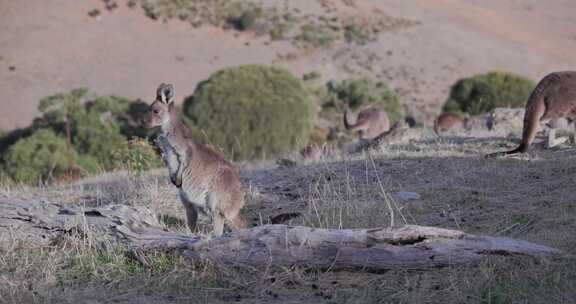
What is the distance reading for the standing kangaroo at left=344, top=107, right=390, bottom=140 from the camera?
15.7 metres

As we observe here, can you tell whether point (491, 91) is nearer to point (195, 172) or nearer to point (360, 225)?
point (360, 225)

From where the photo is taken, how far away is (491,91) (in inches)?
1362

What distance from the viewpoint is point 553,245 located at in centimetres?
611

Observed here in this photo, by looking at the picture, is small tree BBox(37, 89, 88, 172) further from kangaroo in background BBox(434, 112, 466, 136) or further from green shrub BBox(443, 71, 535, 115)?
kangaroo in background BBox(434, 112, 466, 136)

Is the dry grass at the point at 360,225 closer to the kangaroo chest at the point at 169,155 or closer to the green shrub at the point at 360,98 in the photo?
the kangaroo chest at the point at 169,155

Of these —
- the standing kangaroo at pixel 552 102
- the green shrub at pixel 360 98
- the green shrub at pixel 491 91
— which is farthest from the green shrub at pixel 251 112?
the standing kangaroo at pixel 552 102

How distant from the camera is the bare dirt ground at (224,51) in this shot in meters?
48.1

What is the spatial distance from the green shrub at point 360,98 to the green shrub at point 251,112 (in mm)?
2331

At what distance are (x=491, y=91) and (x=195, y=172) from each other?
2920cm

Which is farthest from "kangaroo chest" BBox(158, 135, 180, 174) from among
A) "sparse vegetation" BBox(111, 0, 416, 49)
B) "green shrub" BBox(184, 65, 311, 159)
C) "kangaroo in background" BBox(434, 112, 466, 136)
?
"sparse vegetation" BBox(111, 0, 416, 49)

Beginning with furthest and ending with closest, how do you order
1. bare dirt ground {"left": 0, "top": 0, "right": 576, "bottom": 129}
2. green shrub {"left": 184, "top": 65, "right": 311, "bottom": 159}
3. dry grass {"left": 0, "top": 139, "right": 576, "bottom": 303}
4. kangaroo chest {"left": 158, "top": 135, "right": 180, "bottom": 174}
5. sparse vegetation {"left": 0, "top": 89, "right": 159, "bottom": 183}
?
bare dirt ground {"left": 0, "top": 0, "right": 576, "bottom": 129}, green shrub {"left": 184, "top": 65, "right": 311, "bottom": 159}, sparse vegetation {"left": 0, "top": 89, "right": 159, "bottom": 183}, kangaroo chest {"left": 158, "top": 135, "right": 180, "bottom": 174}, dry grass {"left": 0, "top": 139, "right": 576, "bottom": 303}

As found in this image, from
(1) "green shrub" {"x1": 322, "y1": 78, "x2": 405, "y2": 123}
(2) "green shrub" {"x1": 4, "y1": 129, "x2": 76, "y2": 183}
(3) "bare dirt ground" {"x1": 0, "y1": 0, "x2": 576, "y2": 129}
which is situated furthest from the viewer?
(3) "bare dirt ground" {"x1": 0, "y1": 0, "x2": 576, "y2": 129}

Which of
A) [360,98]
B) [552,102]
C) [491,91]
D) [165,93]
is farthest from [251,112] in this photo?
[165,93]

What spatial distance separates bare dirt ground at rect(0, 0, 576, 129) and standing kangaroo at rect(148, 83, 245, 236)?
37647mm
